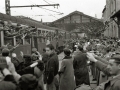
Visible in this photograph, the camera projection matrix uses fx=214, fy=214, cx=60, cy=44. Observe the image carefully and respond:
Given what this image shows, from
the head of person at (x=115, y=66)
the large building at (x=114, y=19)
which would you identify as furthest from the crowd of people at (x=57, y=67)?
the large building at (x=114, y=19)

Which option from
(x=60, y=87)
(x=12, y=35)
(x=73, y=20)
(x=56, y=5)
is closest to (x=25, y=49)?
(x=12, y=35)

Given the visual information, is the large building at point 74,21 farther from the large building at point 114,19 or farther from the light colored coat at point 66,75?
the light colored coat at point 66,75

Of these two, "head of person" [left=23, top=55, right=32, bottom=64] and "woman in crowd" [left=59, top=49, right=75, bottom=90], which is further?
"woman in crowd" [left=59, top=49, right=75, bottom=90]

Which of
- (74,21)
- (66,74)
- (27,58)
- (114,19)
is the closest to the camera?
(27,58)

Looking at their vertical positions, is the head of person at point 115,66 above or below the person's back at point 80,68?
above

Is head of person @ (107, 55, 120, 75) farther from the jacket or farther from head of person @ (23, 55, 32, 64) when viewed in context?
the jacket

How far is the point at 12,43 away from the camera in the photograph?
8.14 m

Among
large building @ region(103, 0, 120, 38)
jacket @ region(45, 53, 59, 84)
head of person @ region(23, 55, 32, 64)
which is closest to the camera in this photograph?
head of person @ region(23, 55, 32, 64)

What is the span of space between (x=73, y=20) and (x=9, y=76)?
3983 cm

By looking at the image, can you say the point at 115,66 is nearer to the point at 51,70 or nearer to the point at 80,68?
the point at 51,70

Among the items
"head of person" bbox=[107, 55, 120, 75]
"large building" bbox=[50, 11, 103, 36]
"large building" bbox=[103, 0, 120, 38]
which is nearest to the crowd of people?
"head of person" bbox=[107, 55, 120, 75]

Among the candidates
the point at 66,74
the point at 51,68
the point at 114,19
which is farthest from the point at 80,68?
the point at 114,19

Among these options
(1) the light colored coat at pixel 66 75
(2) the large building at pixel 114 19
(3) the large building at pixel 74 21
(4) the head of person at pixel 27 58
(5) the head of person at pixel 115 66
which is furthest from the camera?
(3) the large building at pixel 74 21

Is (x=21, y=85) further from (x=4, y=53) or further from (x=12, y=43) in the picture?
(x=12, y=43)
